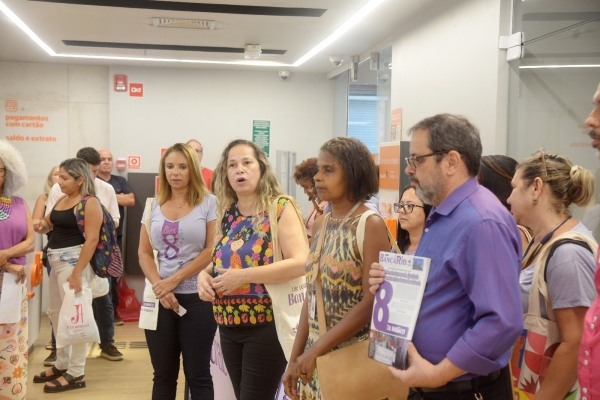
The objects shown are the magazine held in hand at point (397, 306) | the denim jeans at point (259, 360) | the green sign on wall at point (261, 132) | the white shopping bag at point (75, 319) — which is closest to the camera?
the magazine held in hand at point (397, 306)

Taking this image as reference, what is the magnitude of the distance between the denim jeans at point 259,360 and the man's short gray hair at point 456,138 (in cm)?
128

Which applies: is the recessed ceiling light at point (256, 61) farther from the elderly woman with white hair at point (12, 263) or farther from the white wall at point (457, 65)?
the elderly woman with white hair at point (12, 263)

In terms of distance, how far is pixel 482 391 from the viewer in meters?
1.62

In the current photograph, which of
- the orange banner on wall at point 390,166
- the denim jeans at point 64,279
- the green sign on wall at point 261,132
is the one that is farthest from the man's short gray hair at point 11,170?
the green sign on wall at point 261,132

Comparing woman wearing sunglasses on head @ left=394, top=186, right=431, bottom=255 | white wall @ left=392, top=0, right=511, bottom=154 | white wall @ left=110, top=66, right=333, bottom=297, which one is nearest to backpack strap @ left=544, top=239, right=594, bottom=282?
woman wearing sunglasses on head @ left=394, top=186, right=431, bottom=255

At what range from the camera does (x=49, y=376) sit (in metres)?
4.96

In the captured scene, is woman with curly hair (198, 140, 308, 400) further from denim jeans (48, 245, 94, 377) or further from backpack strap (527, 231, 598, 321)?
denim jeans (48, 245, 94, 377)

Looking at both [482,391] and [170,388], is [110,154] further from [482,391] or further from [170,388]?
[482,391]

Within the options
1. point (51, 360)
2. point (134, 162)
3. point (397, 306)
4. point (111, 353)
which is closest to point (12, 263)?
point (51, 360)

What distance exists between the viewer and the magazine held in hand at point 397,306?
1581 millimetres

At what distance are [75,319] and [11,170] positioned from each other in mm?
1244

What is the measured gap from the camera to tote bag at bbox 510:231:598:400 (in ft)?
6.13

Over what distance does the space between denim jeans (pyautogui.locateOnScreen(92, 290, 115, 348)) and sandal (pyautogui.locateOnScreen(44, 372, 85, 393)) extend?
0.59 m

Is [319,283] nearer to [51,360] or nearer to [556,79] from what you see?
[556,79]
